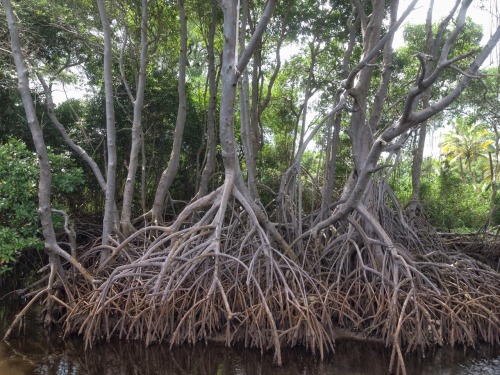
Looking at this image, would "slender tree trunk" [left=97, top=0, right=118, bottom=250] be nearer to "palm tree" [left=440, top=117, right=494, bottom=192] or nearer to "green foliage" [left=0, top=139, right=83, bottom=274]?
"green foliage" [left=0, top=139, right=83, bottom=274]

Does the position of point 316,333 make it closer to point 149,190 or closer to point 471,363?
point 471,363

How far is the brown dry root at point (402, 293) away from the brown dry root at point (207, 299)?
58cm

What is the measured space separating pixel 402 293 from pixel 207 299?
263 centimetres

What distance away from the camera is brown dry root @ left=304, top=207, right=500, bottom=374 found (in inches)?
267

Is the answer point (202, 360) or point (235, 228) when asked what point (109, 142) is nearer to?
point (235, 228)

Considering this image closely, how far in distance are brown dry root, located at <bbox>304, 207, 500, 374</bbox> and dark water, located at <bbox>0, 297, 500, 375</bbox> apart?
238 mm

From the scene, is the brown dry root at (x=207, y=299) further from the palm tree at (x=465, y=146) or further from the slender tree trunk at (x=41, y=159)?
the palm tree at (x=465, y=146)

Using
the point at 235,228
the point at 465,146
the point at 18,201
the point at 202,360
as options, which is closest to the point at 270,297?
the point at 202,360

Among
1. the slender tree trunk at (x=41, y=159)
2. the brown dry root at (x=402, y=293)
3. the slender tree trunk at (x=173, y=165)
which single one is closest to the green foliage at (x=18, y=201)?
the slender tree trunk at (x=41, y=159)

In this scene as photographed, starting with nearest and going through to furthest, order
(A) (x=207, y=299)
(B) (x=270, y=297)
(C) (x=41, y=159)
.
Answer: (A) (x=207, y=299) < (B) (x=270, y=297) < (C) (x=41, y=159)

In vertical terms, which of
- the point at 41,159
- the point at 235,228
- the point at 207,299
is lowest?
the point at 207,299

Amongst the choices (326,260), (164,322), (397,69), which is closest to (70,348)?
(164,322)

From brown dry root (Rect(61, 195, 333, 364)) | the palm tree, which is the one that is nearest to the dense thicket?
brown dry root (Rect(61, 195, 333, 364))

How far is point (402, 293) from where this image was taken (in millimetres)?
7086
